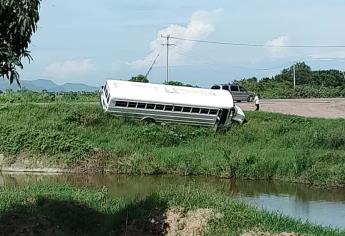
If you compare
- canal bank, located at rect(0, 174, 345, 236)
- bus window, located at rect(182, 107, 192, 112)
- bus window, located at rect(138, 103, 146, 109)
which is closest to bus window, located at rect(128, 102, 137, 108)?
bus window, located at rect(138, 103, 146, 109)

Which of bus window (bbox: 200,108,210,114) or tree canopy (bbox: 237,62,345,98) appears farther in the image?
tree canopy (bbox: 237,62,345,98)

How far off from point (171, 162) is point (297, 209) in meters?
8.43

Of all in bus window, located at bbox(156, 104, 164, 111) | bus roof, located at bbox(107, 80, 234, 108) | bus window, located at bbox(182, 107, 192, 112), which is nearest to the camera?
bus roof, located at bbox(107, 80, 234, 108)

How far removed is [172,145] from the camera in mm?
31016

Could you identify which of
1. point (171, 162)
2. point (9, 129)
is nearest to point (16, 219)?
point (171, 162)

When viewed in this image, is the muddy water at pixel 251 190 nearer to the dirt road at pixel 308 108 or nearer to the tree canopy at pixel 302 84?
the dirt road at pixel 308 108

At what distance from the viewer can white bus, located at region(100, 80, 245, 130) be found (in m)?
31.6

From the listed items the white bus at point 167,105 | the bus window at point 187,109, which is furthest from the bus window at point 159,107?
the bus window at point 187,109

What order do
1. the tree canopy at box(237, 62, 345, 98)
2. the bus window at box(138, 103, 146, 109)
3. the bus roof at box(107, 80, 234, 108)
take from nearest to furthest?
the bus roof at box(107, 80, 234, 108) → the bus window at box(138, 103, 146, 109) → the tree canopy at box(237, 62, 345, 98)

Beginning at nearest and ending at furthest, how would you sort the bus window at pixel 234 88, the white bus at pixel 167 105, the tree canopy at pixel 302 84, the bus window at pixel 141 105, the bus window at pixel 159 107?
the white bus at pixel 167 105
the bus window at pixel 141 105
the bus window at pixel 159 107
the bus window at pixel 234 88
the tree canopy at pixel 302 84

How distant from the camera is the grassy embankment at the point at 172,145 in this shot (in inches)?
1070

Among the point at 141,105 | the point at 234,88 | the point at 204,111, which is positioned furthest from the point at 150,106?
the point at 234,88

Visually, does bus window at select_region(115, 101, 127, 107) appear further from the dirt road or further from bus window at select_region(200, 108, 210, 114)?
the dirt road

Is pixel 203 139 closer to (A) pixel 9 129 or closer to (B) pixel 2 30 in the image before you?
(A) pixel 9 129
